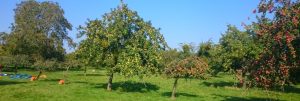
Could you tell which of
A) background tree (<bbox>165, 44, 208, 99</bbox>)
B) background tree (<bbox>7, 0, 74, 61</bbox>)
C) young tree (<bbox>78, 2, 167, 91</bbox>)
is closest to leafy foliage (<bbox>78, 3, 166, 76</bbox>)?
young tree (<bbox>78, 2, 167, 91</bbox>)

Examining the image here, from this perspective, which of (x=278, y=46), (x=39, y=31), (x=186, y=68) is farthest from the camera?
(x=39, y=31)

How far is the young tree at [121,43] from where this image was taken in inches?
1448

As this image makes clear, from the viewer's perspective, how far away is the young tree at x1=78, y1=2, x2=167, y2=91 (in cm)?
3678

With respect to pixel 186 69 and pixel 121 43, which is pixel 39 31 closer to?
pixel 121 43

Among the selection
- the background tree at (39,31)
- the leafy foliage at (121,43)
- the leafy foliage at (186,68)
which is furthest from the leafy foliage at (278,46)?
the background tree at (39,31)

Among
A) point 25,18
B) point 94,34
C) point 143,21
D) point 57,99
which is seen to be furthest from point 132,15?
point 25,18

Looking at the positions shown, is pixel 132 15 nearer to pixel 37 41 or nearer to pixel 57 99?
pixel 57 99

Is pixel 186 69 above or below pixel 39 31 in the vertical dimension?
below

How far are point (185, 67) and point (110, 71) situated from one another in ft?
27.6

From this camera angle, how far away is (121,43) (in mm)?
38094

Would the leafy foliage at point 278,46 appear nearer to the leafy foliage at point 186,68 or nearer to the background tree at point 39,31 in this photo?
the leafy foliage at point 186,68

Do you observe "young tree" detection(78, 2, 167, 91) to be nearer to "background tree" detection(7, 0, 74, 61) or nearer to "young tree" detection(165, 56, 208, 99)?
"young tree" detection(165, 56, 208, 99)

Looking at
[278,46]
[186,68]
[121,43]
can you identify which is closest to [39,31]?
[121,43]

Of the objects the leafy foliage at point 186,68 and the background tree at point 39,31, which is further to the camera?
the background tree at point 39,31
